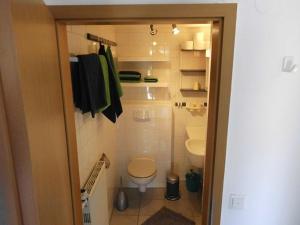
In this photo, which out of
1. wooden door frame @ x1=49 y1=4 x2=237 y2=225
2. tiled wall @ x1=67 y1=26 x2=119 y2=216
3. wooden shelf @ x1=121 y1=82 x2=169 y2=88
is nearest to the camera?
wooden door frame @ x1=49 y1=4 x2=237 y2=225

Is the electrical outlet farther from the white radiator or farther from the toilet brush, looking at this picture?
the toilet brush

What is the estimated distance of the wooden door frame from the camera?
3.44 feet

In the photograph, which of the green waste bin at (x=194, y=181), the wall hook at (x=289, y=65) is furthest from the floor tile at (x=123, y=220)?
the wall hook at (x=289, y=65)

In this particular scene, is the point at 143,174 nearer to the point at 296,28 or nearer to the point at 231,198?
the point at 231,198

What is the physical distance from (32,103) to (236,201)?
118cm

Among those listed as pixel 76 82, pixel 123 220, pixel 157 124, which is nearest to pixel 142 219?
pixel 123 220

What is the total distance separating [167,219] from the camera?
2.56 meters

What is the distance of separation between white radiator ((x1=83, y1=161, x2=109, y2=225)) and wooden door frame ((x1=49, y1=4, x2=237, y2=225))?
14.1 inches

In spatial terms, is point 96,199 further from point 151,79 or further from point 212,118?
point 151,79

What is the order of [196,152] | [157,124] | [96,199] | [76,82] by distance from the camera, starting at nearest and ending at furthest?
1. [76,82]
2. [96,199]
3. [196,152]
4. [157,124]

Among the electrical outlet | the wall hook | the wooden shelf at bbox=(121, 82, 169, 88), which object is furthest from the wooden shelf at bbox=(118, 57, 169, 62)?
the electrical outlet

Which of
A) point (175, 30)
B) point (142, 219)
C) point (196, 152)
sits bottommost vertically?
point (142, 219)

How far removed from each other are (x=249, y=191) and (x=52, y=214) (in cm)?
105

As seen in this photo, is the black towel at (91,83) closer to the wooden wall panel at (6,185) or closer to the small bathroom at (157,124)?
the small bathroom at (157,124)
